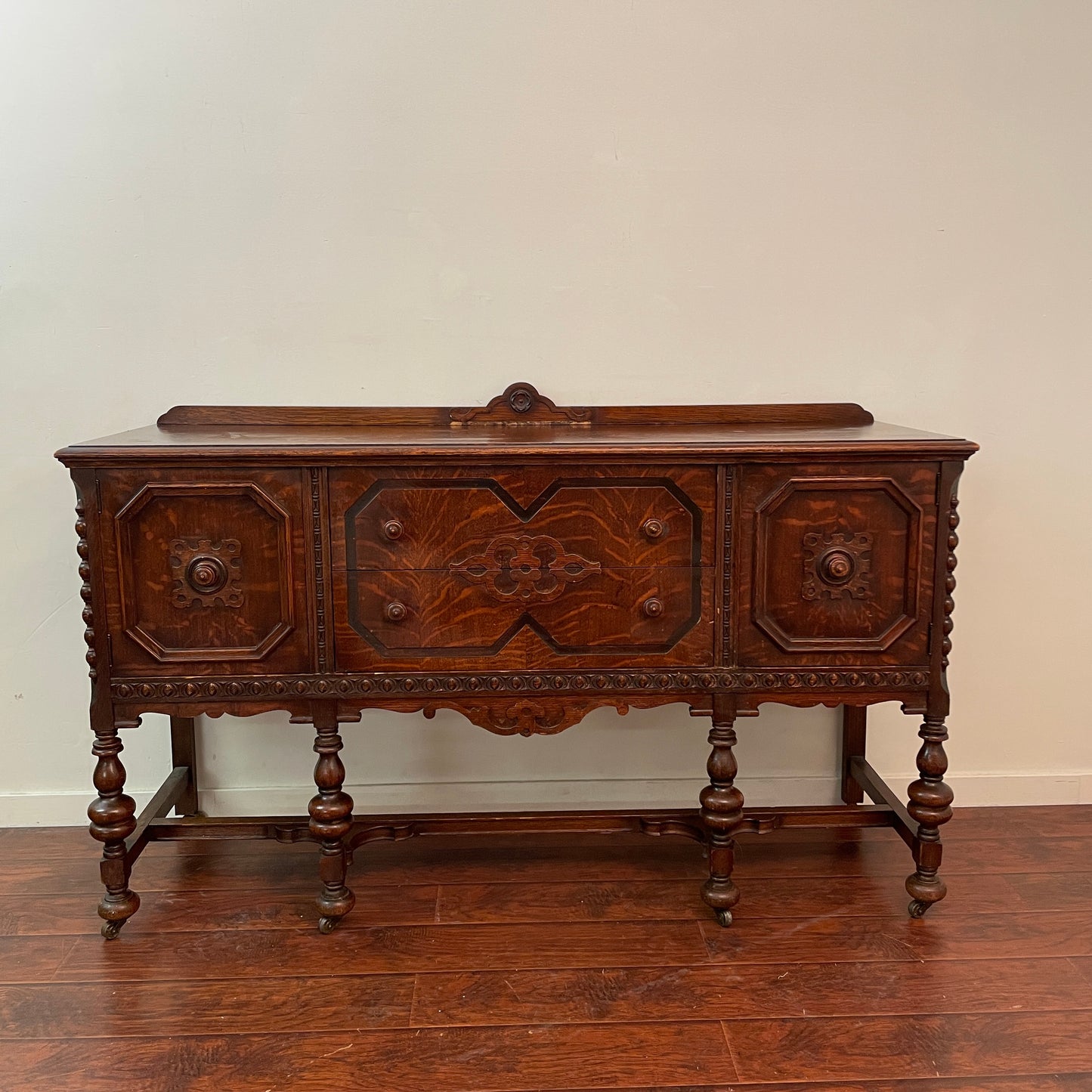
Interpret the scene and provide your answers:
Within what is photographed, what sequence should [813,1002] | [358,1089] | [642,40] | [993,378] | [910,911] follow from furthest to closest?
[993,378] < [642,40] < [910,911] < [813,1002] < [358,1089]

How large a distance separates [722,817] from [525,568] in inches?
27.8

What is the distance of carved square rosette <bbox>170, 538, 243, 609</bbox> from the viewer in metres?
2.06

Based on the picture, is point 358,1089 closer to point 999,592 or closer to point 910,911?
point 910,911

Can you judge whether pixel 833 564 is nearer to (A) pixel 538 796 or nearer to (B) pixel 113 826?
(A) pixel 538 796

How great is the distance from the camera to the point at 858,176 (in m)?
2.56

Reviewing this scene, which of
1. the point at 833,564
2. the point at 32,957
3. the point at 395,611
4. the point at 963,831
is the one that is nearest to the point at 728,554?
the point at 833,564

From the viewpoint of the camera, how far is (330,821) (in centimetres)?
221

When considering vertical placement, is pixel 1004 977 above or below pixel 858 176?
below

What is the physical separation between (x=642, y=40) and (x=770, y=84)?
1.09ft

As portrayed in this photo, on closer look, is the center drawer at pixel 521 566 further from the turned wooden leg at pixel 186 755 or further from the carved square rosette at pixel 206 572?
the turned wooden leg at pixel 186 755

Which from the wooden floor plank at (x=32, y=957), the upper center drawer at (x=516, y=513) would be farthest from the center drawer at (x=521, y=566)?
the wooden floor plank at (x=32, y=957)

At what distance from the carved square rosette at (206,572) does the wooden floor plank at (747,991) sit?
0.88 meters

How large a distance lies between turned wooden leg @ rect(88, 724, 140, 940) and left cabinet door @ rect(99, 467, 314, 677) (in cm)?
18

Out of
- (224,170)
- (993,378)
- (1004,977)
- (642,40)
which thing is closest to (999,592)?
(993,378)
